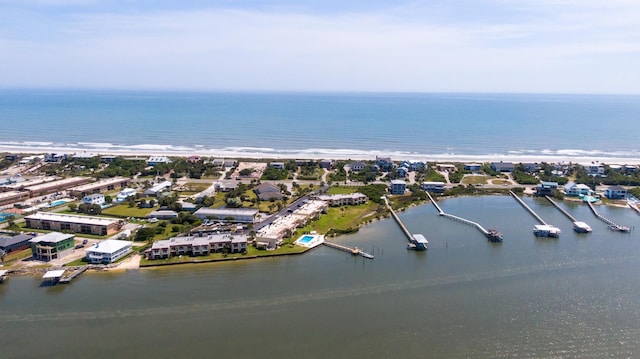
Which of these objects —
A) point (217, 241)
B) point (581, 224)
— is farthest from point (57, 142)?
point (581, 224)

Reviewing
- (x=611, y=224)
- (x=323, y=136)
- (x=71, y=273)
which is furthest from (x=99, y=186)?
(x=323, y=136)

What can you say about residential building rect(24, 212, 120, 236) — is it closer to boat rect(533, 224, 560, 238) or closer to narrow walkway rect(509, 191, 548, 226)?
boat rect(533, 224, 560, 238)

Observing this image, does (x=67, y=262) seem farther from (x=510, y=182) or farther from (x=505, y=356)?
Answer: (x=510, y=182)

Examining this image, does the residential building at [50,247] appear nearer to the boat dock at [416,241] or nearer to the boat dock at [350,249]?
the boat dock at [350,249]

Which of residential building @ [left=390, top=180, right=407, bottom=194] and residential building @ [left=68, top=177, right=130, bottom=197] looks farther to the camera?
residential building @ [left=390, top=180, right=407, bottom=194]

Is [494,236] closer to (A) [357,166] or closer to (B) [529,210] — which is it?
(B) [529,210]

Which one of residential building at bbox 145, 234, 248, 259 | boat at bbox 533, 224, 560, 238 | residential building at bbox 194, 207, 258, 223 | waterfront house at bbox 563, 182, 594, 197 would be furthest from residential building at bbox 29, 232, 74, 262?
waterfront house at bbox 563, 182, 594, 197

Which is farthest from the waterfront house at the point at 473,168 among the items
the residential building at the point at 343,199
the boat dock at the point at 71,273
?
the boat dock at the point at 71,273
